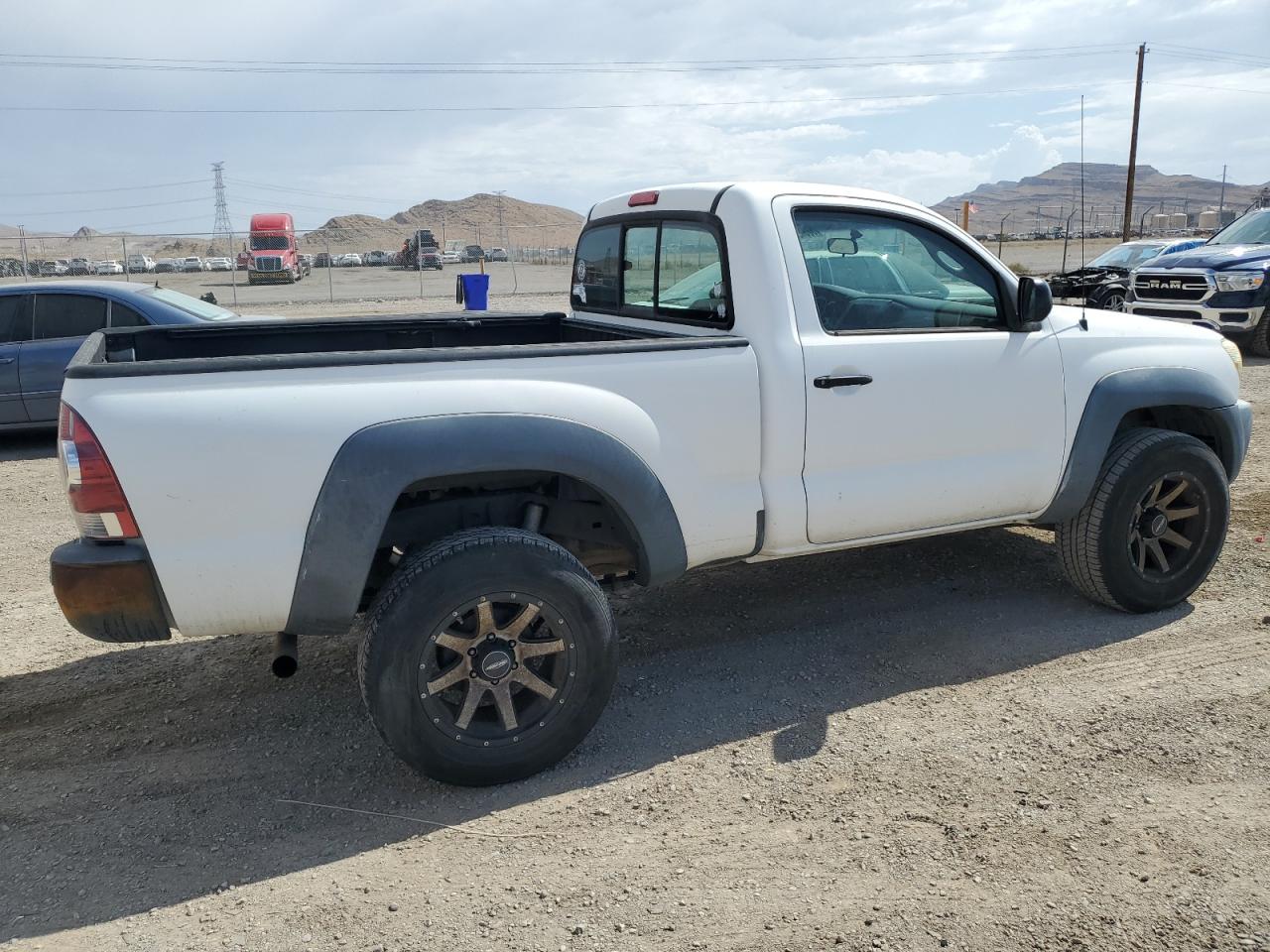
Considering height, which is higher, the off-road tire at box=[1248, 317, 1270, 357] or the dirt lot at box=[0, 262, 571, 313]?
the dirt lot at box=[0, 262, 571, 313]

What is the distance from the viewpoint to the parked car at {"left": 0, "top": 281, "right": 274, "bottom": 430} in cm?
880

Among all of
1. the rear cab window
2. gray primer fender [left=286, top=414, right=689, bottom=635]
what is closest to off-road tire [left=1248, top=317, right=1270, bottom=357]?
the rear cab window

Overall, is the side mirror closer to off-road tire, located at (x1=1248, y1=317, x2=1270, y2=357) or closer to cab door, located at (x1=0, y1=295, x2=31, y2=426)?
cab door, located at (x1=0, y1=295, x2=31, y2=426)

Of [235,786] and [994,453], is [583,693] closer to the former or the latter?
[235,786]

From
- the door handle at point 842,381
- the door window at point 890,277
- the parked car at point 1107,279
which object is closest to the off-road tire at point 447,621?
the door handle at point 842,381

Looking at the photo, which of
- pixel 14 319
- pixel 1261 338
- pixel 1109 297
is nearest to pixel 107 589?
pixel 14 319

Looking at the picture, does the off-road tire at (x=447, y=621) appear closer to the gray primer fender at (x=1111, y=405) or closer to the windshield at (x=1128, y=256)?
the gray primer fender at (x=1111, y=405)

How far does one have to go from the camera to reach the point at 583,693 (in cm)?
355

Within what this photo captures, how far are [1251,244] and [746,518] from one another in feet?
44.2

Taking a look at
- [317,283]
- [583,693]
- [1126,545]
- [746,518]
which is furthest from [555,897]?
[317,283]

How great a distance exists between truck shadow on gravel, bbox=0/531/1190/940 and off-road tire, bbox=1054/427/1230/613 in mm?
153

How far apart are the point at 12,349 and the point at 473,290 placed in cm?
680

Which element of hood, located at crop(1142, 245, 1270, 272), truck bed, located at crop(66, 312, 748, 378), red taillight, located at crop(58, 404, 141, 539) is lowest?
red taillight, located at crop(58, 404, 141, 539)

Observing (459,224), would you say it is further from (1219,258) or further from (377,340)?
(377,340)
